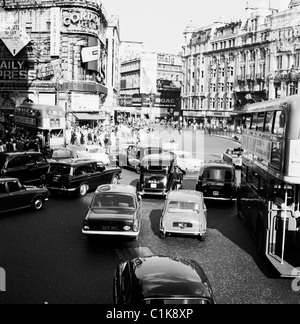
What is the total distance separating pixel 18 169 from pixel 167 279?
593 inches

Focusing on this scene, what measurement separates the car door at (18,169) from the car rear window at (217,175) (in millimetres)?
8585

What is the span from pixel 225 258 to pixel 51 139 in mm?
26801

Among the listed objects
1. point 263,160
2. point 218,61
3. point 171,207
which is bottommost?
point 171,207

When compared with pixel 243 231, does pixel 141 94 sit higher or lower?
higher

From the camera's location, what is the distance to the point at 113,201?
14.1 metres

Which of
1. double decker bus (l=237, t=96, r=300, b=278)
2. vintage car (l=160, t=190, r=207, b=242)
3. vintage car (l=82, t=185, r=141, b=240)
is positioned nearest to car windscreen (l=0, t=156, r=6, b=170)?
vintage car (l=82, t=185, r=141, b=240)

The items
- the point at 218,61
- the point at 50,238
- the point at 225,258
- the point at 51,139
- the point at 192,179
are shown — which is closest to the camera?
the point at 225,258

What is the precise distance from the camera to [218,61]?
3706 inches

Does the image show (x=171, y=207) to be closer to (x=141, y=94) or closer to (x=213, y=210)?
(x=213, y=210)

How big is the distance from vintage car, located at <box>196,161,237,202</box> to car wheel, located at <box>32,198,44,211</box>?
22.0 ft

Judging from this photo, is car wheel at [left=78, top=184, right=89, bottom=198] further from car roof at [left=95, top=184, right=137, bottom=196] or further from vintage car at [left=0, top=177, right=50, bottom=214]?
car roof at [left=95, top=184, right=137, bottom=196]

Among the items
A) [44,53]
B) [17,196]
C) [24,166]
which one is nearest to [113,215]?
[17,196]
